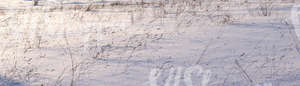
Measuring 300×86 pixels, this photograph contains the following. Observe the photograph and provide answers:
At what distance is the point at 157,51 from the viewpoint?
2963 millimetres

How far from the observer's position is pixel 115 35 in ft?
12.4

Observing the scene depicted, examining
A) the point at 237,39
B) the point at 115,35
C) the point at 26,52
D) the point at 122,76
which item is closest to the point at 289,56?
the point at 237,39

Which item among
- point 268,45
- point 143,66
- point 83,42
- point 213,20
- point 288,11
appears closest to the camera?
point 143,66

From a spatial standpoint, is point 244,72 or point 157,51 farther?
point 157,51

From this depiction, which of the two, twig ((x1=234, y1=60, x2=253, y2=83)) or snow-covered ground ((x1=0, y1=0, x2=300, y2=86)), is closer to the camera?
twig ((x1=234, y1=60, x2=253, y2=83))

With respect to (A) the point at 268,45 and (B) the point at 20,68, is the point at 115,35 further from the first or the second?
(A) the point at 268,45

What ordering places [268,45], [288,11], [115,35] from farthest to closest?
1. [288,11]
2. [115,35]
3. [268,45]

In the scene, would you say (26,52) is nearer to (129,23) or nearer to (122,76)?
(122,76)

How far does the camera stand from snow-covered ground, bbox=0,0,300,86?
2295 millimetres

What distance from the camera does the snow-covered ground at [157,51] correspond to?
2295 millimetres

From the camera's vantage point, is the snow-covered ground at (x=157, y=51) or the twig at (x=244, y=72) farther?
the snow-covered ground at (x=157, y=51)

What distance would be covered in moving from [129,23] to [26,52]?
5.51 feet

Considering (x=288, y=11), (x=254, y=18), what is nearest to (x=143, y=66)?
(x=254, y=18)

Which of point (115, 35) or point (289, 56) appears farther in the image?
point (115, 35)
